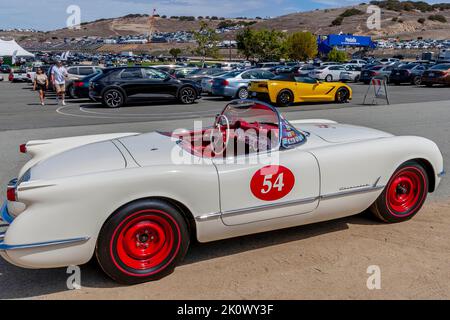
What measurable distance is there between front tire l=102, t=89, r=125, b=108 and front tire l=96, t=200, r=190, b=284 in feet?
41.1

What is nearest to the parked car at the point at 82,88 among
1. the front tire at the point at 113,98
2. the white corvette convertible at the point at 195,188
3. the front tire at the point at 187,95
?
the front tire at the point at 113,98

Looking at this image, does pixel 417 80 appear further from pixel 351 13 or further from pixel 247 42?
pixel 351 13

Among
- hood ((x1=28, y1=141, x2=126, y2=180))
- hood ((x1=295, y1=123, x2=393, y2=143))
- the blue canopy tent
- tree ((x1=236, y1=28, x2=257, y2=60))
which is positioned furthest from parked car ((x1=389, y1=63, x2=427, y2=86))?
the blue canopy tent

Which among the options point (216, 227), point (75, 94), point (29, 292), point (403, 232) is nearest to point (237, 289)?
point (216, 227)

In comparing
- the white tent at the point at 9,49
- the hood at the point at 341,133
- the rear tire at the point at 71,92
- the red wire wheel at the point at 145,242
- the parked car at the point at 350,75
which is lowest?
the red wire wheel at the point at 145,242

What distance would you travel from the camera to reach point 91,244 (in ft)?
10.3

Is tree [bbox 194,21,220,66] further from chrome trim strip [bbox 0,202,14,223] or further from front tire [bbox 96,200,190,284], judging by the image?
front tire [bbox 96,200,190,284]

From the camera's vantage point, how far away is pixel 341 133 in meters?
4.52

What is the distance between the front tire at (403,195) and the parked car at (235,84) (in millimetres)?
13160

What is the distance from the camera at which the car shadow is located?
3.33 meters

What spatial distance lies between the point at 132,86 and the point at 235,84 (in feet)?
14.1

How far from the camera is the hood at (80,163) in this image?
10.9 feet

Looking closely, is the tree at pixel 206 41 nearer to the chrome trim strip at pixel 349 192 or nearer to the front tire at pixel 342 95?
the front tire at pixel 342 95

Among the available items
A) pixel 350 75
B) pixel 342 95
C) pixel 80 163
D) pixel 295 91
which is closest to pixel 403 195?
pixel 80 163
